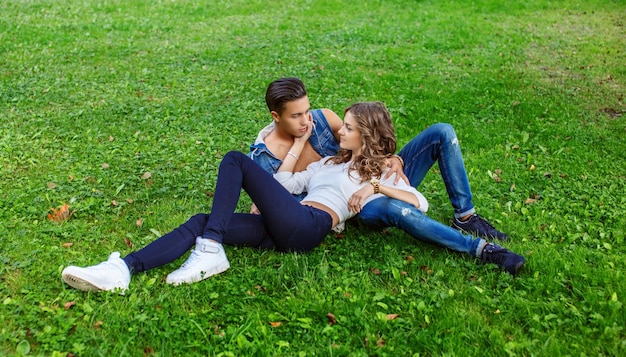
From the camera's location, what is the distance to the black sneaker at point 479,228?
548 cm

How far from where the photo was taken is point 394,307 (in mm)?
4398

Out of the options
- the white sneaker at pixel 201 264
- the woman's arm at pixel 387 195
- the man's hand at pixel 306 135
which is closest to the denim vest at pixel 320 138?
the man's hand at pixel 306 135

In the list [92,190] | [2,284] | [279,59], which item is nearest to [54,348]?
[2,284]

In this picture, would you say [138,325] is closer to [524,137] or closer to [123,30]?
[524,137]

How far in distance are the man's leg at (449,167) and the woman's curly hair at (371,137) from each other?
35 centimetres

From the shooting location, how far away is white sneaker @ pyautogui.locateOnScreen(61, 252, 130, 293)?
4.46 meters

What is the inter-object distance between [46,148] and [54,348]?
14.3ft

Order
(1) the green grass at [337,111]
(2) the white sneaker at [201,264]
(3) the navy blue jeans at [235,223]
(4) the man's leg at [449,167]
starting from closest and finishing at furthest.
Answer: (1) the green grass at [337,111], (2) the white sneaker at [201,264], (3) the navy blue jeans at [235,223], (4) the man's leg at [449,167]

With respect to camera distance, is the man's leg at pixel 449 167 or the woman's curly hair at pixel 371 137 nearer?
the woman's curly hair at pixel 371 137

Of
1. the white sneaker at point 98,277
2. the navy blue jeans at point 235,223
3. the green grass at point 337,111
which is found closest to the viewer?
the green grass at point 337,111

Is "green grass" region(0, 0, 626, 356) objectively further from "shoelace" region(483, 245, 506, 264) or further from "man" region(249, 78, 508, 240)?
"man" region(249, 78, 508, 240)

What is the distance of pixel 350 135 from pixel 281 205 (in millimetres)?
891

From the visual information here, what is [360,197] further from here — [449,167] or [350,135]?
[449,167]

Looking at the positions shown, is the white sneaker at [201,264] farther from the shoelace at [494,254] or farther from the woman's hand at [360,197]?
the shoelace at [494,254]
